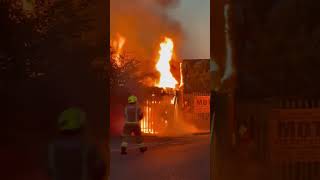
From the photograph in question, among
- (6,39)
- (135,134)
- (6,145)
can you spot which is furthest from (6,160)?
(135,134)

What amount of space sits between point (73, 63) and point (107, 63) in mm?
427

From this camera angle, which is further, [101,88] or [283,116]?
[283,116]

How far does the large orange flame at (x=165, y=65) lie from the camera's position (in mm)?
29116

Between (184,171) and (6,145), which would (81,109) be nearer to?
(6,145)

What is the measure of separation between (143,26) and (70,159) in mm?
28193

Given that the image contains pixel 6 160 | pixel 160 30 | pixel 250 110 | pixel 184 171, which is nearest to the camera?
pixel 6 160

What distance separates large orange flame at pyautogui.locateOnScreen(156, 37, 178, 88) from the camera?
29116 millimetres

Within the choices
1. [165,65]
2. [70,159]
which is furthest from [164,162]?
[165,65]

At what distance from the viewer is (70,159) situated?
189 inches

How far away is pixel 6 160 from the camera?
593cm

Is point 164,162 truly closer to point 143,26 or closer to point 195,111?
point 195,111

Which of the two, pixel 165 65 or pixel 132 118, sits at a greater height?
pixel 165 65

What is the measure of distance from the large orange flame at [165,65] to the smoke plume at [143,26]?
1.30ft

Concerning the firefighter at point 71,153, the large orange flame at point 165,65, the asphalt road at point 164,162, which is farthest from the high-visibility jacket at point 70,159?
the large orange flame at point 165,65
